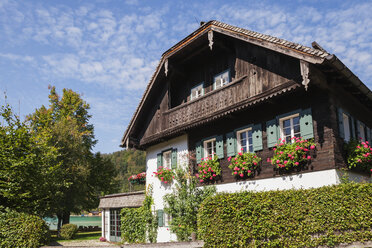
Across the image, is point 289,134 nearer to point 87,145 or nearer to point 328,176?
point 328,176

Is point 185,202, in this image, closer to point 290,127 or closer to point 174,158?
point 174,158

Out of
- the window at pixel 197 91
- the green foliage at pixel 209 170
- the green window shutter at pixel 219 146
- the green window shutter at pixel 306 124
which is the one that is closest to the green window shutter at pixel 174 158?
the green foliage at pixel 209 170

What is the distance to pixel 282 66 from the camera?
40.3 ft

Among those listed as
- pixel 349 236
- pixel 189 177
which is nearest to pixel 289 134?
pixel 349 236

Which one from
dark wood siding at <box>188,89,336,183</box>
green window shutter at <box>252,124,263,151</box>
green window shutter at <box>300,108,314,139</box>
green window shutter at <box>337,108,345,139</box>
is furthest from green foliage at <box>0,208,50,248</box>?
green window shutter at <box>337,108,345,139</box>

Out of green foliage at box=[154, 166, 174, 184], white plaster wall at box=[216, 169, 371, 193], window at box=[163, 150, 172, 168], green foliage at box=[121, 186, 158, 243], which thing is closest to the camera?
white plaster wall at box=[216, 169, 371, 193]

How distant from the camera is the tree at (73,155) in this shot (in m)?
31.1

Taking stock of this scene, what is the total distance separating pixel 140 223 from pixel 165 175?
10.5ft

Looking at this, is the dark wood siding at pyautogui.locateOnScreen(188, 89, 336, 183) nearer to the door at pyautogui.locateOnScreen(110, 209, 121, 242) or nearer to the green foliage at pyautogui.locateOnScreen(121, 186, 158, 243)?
the green foliage at pyautogui.locateOnScreen(121, 186, 158, 243)

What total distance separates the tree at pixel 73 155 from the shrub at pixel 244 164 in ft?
61.9

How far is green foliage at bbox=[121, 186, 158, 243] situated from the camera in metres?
17.9

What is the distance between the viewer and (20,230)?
1209cm

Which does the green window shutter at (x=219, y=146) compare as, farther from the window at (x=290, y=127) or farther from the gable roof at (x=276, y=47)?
the gable roof at (x=276, y=47)

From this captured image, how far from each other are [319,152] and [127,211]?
A: 1192cm
